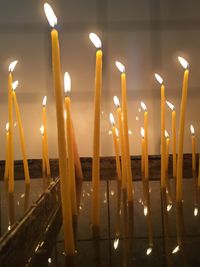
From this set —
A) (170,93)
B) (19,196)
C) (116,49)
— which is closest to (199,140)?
(170,93)

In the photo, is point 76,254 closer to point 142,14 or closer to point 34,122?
point 34,122

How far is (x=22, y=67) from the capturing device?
82 centimetres

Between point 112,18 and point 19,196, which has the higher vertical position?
point 112,18

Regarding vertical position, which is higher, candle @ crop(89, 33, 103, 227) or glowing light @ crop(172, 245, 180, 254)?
candle @ crop(89, 33, 103, 227)

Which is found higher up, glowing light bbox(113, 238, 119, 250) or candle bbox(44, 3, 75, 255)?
candle bbox(44, 3, 75, 255)

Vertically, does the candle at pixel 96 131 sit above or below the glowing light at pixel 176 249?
above

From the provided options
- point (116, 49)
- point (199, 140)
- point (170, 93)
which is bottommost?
point (199, 140)

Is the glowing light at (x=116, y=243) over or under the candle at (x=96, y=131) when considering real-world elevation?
under

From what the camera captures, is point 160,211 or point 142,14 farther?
point 142,14

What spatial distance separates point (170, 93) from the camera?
82 cm

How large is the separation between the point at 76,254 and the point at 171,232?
92 millimetres

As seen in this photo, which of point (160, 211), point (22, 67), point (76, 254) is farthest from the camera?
point (22, 67)

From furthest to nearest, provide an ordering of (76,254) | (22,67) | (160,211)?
1. (22,67)
2. (160,211)
3. (76,254)

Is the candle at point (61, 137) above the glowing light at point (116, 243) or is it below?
above
